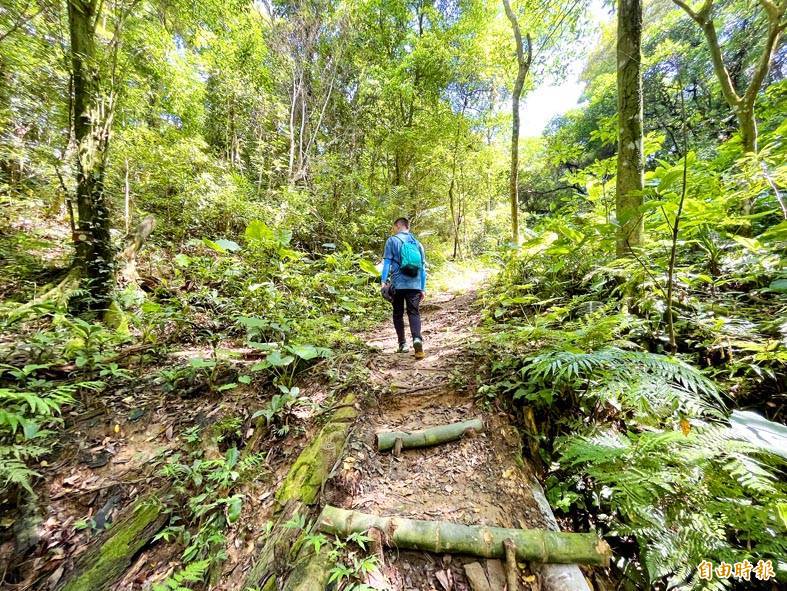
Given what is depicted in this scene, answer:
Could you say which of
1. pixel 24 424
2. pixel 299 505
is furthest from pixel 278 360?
pixel 24 424

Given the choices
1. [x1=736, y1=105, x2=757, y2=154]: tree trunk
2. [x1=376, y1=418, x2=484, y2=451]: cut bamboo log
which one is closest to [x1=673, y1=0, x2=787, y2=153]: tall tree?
[x1=736, y1=105, x2=757, y2=154]: tree trunk

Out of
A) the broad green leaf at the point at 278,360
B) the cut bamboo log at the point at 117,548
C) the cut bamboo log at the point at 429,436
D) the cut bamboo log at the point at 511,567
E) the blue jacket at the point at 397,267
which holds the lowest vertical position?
the cut bamboo log at the point at 117,548

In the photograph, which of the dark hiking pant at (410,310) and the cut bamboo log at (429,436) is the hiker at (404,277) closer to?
the dark hiking pant at (410,310)

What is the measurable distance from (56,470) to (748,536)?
4606 mm

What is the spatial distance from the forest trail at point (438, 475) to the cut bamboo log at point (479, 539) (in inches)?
2.6

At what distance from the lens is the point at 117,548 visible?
6.91ft

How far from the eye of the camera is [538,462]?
235cm

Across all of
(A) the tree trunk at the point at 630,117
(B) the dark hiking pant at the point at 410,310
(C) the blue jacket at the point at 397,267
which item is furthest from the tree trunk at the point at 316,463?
(A) the tree trunk at the point at 630,117

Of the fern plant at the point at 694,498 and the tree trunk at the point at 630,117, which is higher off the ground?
the tree trunk at the point at 630,117

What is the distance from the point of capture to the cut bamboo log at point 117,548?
196cm

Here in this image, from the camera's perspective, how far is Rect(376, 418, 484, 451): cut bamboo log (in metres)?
2.48

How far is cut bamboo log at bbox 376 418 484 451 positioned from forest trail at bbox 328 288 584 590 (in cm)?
5

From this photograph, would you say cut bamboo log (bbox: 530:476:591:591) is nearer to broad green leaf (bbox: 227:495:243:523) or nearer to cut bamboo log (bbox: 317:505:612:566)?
cut bamboo log (bbox: 317:505:612:566)

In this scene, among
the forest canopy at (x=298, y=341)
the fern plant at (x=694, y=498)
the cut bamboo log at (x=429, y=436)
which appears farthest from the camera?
the cut bamboo log at (x=429, y=436)
